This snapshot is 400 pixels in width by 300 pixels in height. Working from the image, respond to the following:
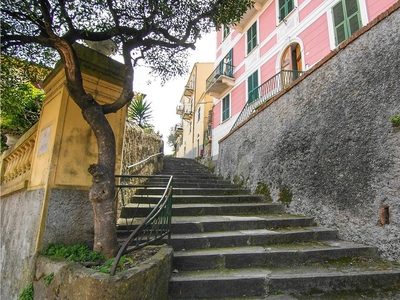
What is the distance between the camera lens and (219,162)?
8.72 m

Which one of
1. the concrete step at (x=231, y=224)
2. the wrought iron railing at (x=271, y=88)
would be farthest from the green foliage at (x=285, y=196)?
the wrought iron railing at (x=271, y=88)

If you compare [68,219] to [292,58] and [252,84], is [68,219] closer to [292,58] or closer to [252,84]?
[292,58]

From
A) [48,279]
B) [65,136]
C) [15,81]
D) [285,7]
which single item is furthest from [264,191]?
[285,7]

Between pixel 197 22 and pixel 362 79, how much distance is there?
9.46 feet

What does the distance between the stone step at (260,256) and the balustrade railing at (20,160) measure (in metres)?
2.55

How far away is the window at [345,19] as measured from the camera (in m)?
6.38

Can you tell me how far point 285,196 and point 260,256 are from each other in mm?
2172

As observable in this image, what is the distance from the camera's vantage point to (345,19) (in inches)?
262

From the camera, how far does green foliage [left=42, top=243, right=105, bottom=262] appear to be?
2.20 meters

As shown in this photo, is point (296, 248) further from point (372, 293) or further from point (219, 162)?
point (219, 162)

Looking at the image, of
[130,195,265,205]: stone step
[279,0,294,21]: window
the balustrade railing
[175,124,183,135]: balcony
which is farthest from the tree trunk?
[175,124,183,135]: balcony

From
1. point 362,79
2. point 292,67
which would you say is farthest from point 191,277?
point 292,67

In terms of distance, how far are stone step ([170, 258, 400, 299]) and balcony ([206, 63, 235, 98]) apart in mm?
10802

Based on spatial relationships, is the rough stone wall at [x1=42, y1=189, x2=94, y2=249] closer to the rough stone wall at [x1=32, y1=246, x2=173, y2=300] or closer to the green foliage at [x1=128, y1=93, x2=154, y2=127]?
the rough stone wall at [x1=32, y1=246, x2=173, y2=300]
